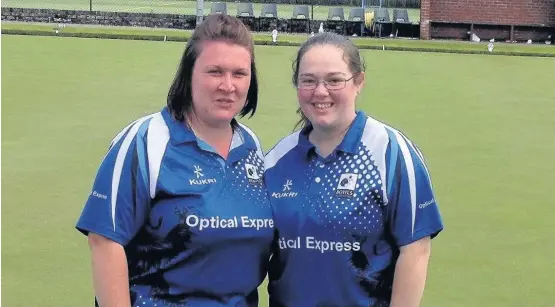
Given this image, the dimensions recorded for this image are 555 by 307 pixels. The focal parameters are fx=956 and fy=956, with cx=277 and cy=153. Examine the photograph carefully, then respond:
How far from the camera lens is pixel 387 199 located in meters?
2.86

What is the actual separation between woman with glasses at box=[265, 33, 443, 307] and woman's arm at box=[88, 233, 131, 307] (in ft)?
1.64

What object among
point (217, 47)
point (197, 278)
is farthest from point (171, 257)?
point (217, 47)


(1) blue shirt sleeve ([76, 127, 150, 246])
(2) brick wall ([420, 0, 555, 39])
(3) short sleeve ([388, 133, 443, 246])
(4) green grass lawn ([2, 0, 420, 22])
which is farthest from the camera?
(4) green grass lawn ([2, 0, 420, 22])

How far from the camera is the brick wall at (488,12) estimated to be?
23.2m

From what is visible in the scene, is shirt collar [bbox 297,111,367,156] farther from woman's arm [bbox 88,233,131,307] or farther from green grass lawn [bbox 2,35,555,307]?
green grass lawn [bbox 2,35,555,307]

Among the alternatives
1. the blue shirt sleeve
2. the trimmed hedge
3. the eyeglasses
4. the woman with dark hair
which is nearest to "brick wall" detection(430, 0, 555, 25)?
the trimmed hedge

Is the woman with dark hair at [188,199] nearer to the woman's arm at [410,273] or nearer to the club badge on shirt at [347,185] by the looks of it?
the club badge on shirt at [347,185]

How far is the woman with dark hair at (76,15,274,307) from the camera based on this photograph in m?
2.74

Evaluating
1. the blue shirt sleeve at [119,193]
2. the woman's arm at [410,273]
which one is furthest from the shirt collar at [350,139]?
the blue shirt sleeve at [119,193]

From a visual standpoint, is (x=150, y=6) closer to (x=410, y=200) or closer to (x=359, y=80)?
(x=359, y=80)

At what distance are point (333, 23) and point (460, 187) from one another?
54.8 feet

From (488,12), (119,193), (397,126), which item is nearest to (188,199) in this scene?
(119,193)

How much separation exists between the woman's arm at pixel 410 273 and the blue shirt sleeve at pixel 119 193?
0.79 metres

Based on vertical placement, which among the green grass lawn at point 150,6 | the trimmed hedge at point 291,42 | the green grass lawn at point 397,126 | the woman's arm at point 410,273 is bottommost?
the green grass lawn at point 397,126
